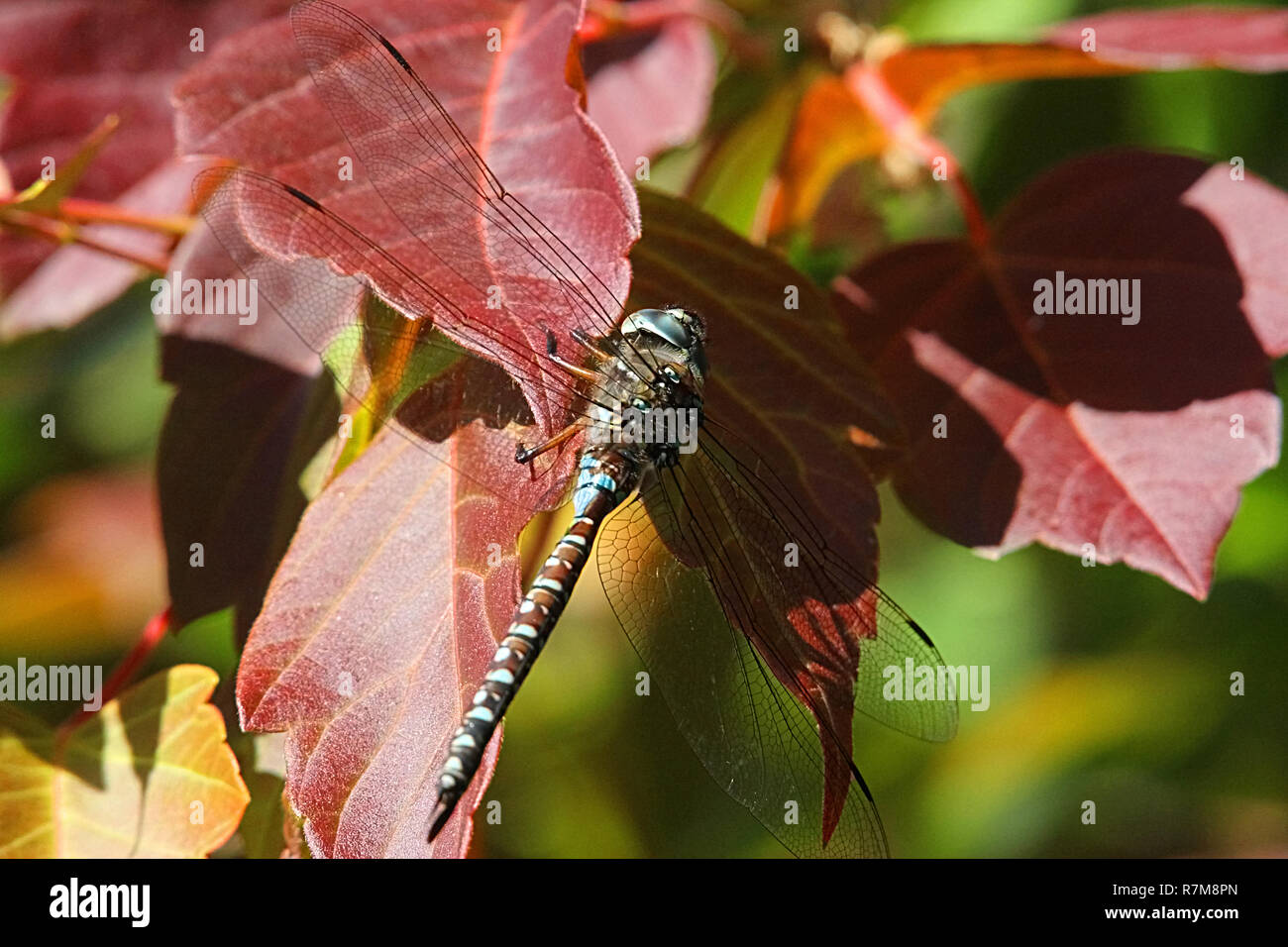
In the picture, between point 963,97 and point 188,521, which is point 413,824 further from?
point 963,97

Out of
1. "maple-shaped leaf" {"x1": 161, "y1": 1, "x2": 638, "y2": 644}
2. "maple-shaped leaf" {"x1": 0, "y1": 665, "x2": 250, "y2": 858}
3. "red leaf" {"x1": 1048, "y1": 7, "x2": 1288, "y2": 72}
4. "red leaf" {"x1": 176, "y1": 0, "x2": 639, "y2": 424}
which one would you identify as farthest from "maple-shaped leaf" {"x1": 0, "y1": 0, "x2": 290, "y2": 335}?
"red leaf" {"x1": 1048, "y1": 7, "x2": 1288, "y2": 72}

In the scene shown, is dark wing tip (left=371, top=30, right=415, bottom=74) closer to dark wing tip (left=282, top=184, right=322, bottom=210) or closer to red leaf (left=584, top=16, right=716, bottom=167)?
dark wing tip (left=282, top=184, right=322, bottom=210)

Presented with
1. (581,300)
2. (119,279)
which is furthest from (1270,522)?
(119,279)

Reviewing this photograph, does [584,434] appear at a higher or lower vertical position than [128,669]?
higher

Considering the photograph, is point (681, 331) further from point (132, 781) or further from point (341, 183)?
point (132, 781)

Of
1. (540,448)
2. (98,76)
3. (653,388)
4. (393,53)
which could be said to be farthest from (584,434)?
(98,76)

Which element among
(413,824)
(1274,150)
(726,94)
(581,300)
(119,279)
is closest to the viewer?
(413,824)
